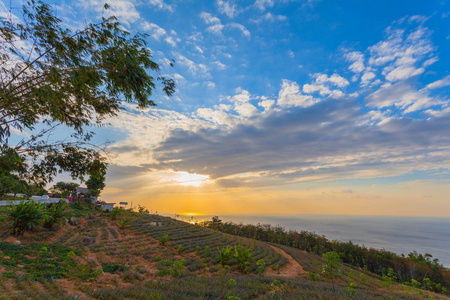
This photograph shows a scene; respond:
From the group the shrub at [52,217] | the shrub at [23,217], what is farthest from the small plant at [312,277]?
the shrub at [52,217]

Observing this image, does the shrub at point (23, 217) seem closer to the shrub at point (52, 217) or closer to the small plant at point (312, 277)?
the shrub at point (52, 217)

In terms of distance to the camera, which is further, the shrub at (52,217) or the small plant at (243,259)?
the small plant at (243,259)

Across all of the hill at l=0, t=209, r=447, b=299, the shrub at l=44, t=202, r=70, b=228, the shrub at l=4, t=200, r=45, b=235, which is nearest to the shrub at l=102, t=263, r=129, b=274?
the hill at l=0, t=209, r=447, b=299

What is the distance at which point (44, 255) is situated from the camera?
907 centimetres

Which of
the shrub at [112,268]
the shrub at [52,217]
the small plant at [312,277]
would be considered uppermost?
the shrub at [52,217]

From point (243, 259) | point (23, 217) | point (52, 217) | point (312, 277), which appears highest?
point (23, 217)

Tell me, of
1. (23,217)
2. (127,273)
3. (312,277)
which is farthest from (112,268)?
(312,277)

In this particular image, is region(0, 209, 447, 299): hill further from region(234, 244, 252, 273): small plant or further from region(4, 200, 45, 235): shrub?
region(4, 200, 45, 235): shrub

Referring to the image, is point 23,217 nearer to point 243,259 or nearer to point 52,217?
point 52,217

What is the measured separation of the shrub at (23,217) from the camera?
11.3 m

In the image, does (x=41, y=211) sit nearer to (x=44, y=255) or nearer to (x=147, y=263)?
(x=44, y=255)

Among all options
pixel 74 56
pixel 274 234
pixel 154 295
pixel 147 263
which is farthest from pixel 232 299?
pixel 274 234

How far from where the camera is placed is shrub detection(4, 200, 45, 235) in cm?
1130

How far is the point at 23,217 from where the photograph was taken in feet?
38.1
